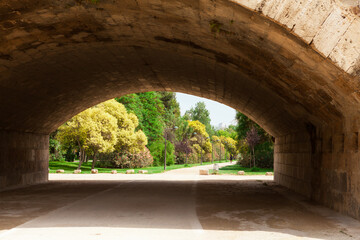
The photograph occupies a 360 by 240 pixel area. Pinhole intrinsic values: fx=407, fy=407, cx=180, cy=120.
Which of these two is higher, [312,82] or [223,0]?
[223,0]

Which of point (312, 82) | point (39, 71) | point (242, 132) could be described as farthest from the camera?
point (242, 132)

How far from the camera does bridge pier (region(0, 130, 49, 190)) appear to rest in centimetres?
1783

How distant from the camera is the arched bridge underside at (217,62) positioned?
297 inches

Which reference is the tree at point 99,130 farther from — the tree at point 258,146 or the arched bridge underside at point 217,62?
the tree at point 258,146

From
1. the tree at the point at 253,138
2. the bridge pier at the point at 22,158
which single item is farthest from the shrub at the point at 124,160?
the bridge pier at the point at 22,158

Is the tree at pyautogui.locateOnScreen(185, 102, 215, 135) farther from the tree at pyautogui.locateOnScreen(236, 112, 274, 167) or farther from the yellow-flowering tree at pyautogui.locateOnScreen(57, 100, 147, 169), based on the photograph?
the yellow-flowering tree at pyautogui.locateOnScreen(57, 100, 147, 169)

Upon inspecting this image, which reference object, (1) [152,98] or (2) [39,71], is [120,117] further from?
(2) [39,71]

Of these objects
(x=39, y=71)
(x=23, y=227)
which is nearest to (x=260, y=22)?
(x=23, y=227)

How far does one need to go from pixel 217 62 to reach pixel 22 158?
1163cm

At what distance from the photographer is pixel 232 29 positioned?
29.5 feet

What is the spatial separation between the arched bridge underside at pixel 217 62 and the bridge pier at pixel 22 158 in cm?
9

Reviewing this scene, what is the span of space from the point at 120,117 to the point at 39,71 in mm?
25048

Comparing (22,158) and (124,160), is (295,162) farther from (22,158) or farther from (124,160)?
(124,160)

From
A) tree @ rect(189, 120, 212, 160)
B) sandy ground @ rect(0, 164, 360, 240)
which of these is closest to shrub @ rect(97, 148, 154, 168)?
sandy ground @ rect(0, 164, 360, 240)
